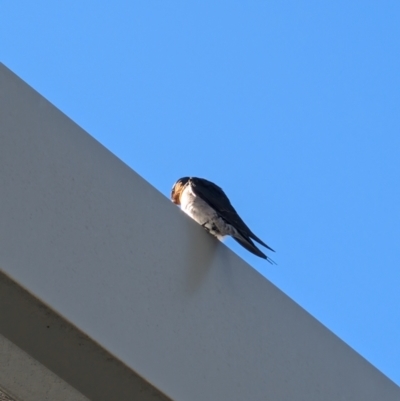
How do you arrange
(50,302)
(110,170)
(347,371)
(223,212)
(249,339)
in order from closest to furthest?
(50,302), (110,170), (249,339), (347,371), (223,212)

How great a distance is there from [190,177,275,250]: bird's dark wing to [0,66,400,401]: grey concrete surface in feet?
2.80

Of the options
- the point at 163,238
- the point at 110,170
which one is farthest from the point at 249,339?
the point at 110,170

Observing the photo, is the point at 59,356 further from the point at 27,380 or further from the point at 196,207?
the point at 196,207

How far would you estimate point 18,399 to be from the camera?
2.09 metres

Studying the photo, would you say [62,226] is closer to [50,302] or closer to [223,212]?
[50,302]

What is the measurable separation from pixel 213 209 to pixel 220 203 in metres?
0.08

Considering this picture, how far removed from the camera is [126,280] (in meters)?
2.16

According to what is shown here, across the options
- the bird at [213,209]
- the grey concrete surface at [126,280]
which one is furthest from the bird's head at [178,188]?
the grey concrete surface at [126,280]

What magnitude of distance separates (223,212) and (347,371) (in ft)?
3.50

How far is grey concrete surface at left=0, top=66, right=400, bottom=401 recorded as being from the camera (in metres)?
1.99

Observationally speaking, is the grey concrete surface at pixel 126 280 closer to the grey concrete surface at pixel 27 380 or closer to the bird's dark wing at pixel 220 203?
the grey concrete surface at pixel 27 380

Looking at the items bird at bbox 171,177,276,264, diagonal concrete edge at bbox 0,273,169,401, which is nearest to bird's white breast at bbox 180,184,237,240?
bird at bbox 171,177,276,264

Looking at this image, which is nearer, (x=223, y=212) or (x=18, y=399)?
(x=18, y=399)

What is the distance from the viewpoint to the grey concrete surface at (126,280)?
199 centimetres
